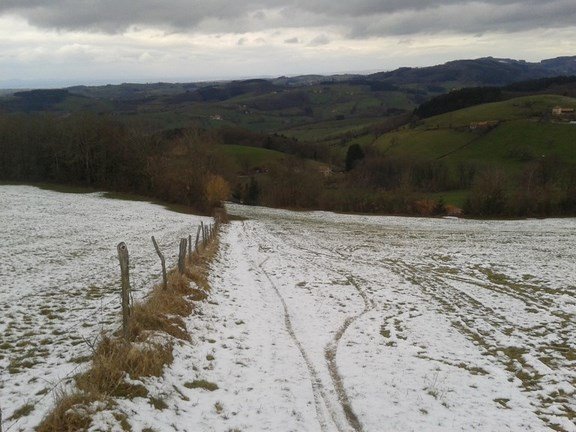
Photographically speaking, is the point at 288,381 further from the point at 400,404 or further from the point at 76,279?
the point at 76,279

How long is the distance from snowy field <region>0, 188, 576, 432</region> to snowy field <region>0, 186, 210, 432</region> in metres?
→ 0.07

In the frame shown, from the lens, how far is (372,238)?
121 feet

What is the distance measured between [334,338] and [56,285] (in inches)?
484

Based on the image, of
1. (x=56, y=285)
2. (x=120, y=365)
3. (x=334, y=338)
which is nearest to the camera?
(x=120, y=365)

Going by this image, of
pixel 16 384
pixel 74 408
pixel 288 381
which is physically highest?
pixel 74 408

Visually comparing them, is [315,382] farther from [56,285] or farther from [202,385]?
[56,285]

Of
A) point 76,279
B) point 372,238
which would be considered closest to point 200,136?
point 372,238

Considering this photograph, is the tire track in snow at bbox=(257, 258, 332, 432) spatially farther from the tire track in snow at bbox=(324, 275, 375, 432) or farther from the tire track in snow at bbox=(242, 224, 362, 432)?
the tire track in snow at bbox=(324, 275, 375, 432)

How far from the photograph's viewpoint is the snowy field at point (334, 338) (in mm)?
8148

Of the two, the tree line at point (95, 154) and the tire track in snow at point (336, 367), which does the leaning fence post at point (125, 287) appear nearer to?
the tire track in snow at point (336, 367)

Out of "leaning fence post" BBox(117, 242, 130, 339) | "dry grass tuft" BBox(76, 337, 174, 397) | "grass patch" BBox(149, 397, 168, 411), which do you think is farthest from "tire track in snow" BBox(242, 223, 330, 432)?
"leaning fence post" BBox(117, 242, 130, 339)

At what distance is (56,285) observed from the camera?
56.1 ft

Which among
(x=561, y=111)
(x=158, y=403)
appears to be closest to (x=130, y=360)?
(x=158, y=403)

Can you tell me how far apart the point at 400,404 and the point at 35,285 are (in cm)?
1553
